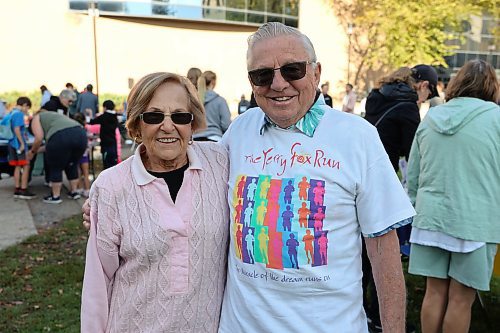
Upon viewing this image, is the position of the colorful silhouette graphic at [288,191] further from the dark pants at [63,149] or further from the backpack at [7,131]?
the backpack at [7,131]

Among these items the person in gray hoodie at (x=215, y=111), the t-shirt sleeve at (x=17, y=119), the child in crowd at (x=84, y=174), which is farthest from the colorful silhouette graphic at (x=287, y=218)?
the t-shirt sleeve at (x=17, y=119)

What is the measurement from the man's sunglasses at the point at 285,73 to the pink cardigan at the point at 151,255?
479 mm

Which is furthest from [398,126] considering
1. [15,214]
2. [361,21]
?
[361,21]

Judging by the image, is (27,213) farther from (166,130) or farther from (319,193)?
(319,193)

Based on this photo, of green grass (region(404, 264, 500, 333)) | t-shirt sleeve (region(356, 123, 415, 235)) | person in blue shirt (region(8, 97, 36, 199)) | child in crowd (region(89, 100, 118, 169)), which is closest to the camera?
t-shirt sleeve (region(356, 123, 415, 235))

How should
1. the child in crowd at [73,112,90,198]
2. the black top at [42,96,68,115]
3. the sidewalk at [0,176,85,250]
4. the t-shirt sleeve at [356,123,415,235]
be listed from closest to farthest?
the t-shirt sleeve at [356,123,415,235] → the sidewalk at [0,176,85,250] → the child in crowd at [73,112,90,198] → the black top at [42,96,68,115]

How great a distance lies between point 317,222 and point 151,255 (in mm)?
640

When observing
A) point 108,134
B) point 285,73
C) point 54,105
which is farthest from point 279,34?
point 54,105

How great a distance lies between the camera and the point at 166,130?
6.48ft

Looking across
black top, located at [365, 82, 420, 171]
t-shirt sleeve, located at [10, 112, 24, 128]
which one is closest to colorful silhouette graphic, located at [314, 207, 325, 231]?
black top, located at [365, 82, 420, 171]

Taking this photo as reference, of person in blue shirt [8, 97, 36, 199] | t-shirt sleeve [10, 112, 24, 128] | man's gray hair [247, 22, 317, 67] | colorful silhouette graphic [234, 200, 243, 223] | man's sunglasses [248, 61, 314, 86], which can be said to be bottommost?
person in blue shirt [8, 97, 36, 199]

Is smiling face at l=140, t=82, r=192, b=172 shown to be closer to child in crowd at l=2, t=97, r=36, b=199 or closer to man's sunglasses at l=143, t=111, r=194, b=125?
man's sunglasses at l=143, t=111, r=194, b=125

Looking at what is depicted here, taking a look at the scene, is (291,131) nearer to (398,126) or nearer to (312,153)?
(312,153)

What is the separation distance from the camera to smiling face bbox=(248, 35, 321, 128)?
6.01 feet
